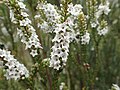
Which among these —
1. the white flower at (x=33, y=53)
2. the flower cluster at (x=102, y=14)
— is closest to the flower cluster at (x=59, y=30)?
the white flower at (x=33, y=53)

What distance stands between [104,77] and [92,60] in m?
0.56

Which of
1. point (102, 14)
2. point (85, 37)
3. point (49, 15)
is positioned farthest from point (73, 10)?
point (102, 14)

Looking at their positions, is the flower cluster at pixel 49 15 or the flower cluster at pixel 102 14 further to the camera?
the flower cluster at pixel 102 14

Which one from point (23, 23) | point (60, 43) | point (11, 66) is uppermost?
point (23, 23)

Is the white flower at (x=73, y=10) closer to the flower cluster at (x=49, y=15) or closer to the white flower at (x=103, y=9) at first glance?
the flower cluster at (x=49, y=15)

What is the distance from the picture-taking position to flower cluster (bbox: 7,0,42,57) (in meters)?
1.85

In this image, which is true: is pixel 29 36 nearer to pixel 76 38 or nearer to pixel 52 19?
pixel 52 19

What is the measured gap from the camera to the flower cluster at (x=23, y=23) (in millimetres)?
1847

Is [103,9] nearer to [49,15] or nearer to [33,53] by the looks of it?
[49,15]

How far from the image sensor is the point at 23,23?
1.86 metres

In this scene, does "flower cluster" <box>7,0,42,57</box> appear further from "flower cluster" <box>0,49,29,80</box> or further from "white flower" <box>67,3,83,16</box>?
"white flower" <box>67,3,83,16</box>

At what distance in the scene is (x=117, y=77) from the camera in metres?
3.85

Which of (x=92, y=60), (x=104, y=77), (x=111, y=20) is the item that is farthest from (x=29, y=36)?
(x=111, y=20)

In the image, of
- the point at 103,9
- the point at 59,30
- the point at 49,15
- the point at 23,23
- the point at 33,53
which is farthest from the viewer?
the point at 103,9
